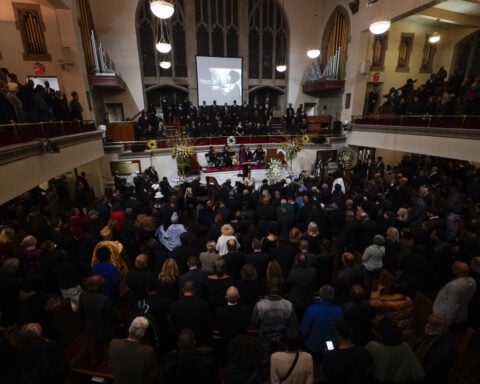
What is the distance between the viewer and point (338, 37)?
15.4 metres

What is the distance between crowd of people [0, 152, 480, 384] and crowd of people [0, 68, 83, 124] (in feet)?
7.00

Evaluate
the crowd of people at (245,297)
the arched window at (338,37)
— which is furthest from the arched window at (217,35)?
the crowd of people at (245,297)

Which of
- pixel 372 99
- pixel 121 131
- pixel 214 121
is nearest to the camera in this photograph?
pixel 121 131

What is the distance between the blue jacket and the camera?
2.80 m

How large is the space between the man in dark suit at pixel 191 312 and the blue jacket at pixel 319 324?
109cm

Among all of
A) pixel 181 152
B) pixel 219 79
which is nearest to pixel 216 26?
pixel 219 79

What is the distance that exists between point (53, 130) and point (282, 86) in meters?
14.6

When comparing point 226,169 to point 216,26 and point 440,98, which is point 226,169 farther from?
point 216,26

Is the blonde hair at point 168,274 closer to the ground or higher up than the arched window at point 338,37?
closer to the ground

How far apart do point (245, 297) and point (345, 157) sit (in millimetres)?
12846

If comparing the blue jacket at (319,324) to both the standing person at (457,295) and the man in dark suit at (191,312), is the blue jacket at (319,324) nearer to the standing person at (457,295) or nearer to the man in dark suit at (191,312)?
the man in dark suit at (191,312)

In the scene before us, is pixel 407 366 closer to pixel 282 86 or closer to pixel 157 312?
pixel 157 312

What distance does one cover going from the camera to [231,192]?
7.41 metres

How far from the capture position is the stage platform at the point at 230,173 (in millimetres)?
12397
